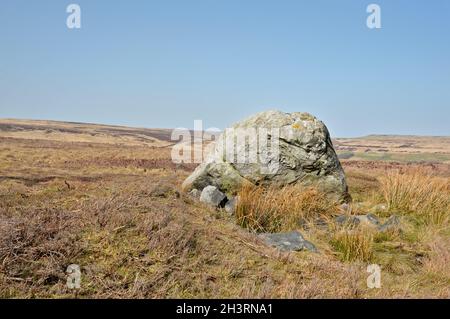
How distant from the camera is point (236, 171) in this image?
32.7ft

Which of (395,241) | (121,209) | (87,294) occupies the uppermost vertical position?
(121,209)

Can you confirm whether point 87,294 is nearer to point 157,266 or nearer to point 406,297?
point 157,266

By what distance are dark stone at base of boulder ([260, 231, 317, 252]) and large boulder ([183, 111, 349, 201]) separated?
313cm

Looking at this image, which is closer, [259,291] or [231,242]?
[259,291]

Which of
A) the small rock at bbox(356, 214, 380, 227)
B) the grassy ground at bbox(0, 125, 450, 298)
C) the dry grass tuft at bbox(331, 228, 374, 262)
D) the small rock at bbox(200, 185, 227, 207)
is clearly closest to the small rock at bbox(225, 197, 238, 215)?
the small rock at bbox(200, 185, 227, 207)

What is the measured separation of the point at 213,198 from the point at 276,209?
1.40 metres

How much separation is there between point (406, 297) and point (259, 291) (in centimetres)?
161

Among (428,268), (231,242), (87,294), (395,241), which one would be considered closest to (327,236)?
(395,241)

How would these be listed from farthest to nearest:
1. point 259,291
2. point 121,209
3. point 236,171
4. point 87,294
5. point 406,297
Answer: point 236,171
point 121,209
point 406,297
point 259,291
point 87,294

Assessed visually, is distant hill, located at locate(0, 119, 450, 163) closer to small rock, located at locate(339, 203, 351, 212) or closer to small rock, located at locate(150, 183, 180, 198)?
small rock, located at locate(339, 203, 351, 212)

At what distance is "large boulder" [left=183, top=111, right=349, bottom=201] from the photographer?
386 inches

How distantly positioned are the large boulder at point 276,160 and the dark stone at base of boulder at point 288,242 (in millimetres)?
3126

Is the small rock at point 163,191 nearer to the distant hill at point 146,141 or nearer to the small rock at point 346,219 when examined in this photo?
the small rock at point 346,219

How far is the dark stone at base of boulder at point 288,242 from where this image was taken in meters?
6.13
